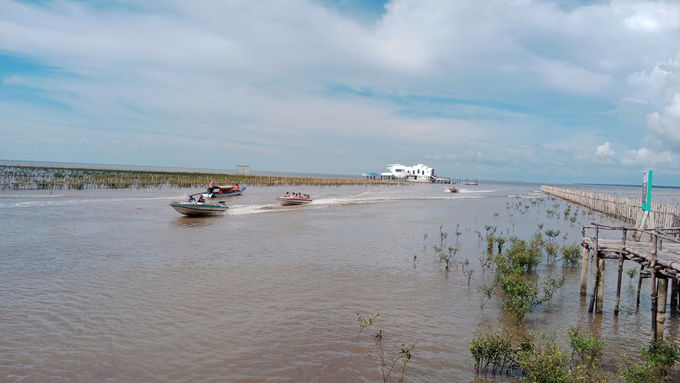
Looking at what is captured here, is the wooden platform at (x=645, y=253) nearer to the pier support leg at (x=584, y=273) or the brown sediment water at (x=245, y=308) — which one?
the pier support leg at (x=584, y=273)

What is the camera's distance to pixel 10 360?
6332mm

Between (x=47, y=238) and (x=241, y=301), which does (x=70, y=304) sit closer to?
(x=241, y=301)

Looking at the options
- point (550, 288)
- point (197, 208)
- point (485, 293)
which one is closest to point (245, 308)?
point (485, 293)

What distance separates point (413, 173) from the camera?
114 m

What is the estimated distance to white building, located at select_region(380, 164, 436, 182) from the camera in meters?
111

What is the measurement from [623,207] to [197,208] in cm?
2630

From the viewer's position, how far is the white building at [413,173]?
111344 mm

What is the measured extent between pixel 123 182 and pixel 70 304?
145 ft

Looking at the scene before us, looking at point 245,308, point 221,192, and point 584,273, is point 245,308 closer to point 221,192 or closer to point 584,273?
point 584,273

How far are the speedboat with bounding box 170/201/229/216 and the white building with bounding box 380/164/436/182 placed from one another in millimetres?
90434

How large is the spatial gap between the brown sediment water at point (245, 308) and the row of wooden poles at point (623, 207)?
8090 mm

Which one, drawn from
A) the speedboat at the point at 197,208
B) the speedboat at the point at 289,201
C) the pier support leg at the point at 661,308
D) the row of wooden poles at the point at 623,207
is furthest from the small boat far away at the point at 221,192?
the pier support leg at the point at 661,308

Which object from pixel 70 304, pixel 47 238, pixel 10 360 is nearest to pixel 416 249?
pixel 70 304

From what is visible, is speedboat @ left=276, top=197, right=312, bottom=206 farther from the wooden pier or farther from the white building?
the white building
